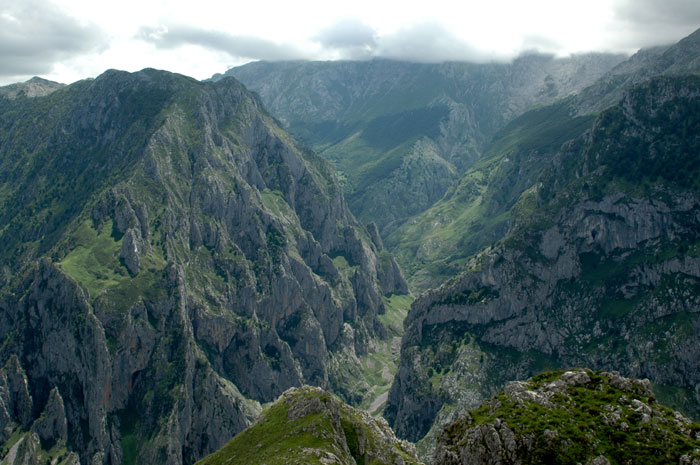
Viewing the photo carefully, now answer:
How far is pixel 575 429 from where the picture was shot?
9338 centimetres

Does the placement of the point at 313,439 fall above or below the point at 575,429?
below

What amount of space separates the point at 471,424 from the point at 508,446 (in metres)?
9.41

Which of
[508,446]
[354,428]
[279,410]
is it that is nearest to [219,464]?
[279,410]

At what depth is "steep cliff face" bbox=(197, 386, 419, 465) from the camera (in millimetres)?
158250

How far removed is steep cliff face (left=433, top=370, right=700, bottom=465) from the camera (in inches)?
3531

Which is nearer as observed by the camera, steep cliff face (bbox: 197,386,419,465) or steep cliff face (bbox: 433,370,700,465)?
steep cliff face (bbox: 433,370,700,465)

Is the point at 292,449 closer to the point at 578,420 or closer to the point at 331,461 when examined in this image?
the point at 331,461

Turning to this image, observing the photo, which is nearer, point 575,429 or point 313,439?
point 575,429

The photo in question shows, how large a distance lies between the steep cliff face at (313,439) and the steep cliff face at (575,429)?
59.9 meters

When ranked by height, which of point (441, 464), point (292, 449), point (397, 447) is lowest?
point (397, 447)

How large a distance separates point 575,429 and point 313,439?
282ft

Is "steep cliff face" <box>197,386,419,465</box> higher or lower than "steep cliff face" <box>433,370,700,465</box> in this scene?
lower

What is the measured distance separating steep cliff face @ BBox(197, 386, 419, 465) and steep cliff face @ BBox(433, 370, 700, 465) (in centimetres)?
5990

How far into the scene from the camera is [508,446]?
93.0 m
